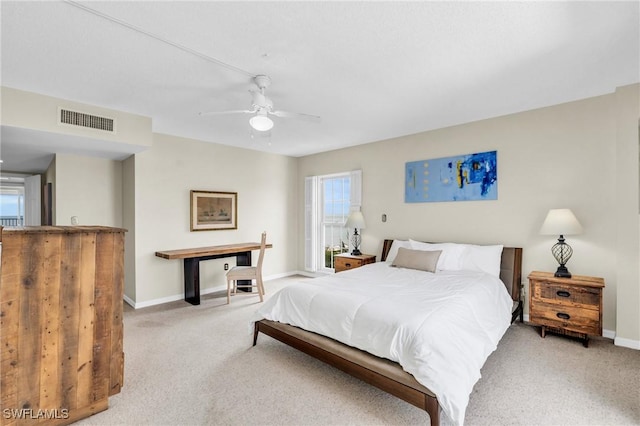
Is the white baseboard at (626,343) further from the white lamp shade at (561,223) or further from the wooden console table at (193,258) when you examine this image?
the wooden console table at (193,258)

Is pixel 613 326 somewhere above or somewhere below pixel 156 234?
below

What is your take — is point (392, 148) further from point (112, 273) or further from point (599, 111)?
point (112, 273)

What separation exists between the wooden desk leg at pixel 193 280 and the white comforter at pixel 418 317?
185 centimetres

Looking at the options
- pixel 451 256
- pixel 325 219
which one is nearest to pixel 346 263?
pixel 325 219

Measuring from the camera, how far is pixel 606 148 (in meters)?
3.18

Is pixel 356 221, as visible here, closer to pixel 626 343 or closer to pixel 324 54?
pixel 324 54

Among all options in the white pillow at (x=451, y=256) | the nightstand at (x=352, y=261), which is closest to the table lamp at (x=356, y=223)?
the nightstand at (x=352, y=261)

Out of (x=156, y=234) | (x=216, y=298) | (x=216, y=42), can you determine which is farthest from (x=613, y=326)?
(x=156, y=234)

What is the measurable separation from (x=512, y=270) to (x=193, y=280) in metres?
4.29

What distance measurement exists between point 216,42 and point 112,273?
70.9 inches

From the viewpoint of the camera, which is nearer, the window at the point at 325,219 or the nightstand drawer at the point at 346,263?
the nightstand drawer at the point at 346,263

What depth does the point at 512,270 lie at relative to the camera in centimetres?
358

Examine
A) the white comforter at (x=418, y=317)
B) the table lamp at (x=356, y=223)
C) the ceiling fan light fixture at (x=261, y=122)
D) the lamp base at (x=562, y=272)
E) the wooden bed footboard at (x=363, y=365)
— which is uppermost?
the ceiling fan light fixture at (x=261, y=122)

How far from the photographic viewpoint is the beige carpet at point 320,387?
6.49ft
